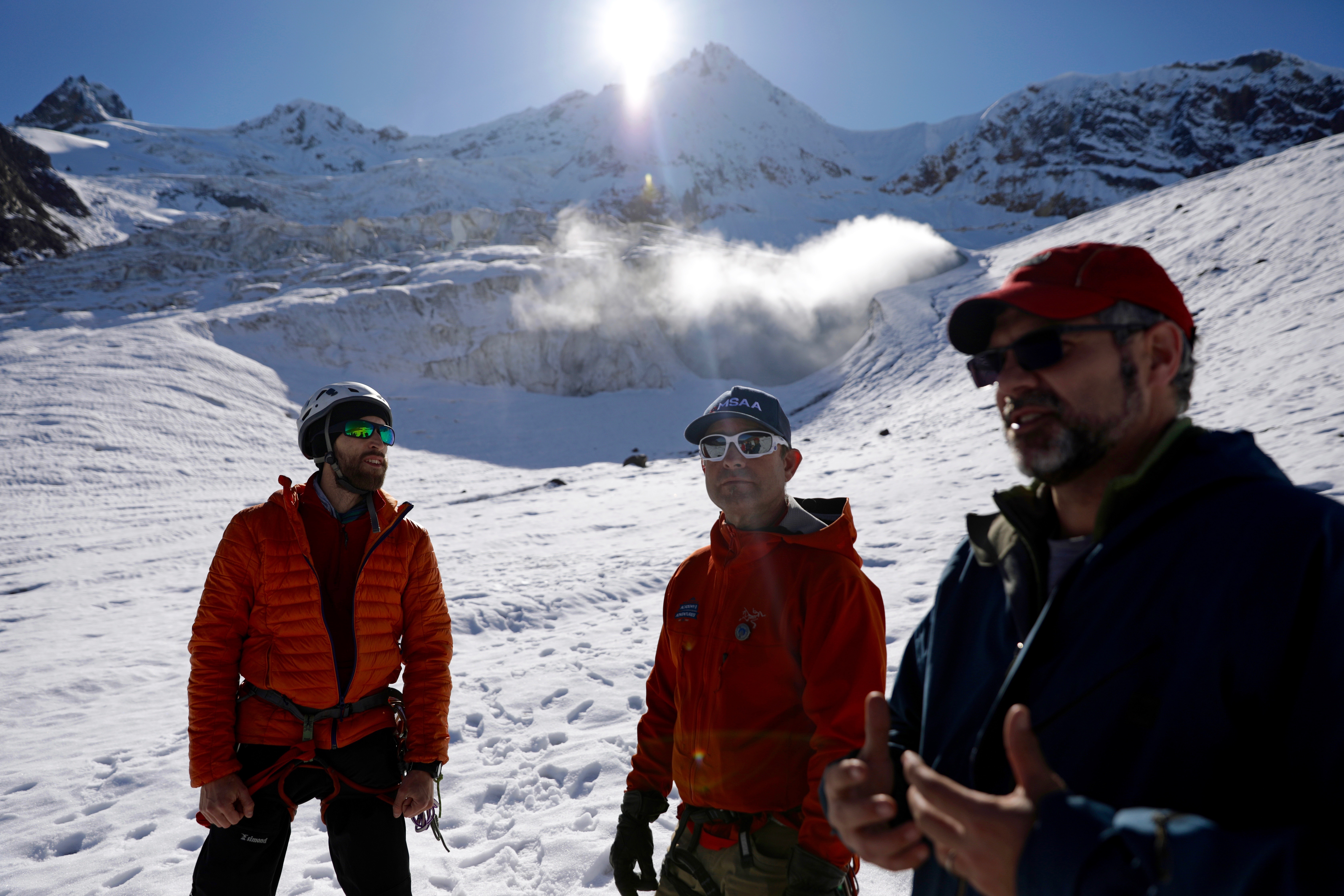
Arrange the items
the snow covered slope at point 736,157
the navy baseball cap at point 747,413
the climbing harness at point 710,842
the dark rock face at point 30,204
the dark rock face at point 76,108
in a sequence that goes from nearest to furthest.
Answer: the climbing harness at point 710,842 < the navy baseball cap at point 747,413 < the dark rock face at point 30,204 < the snow covered slope at point 736,157 < the dark rock face at point 76,108

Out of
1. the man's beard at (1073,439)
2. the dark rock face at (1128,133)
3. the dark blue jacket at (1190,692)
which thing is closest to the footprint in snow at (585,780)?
the dark blue jacket at (1190,692)

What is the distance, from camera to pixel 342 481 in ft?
9.93

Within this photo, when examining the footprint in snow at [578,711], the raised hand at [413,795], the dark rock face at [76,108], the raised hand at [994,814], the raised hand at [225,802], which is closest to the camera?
the raised hand at [994,814]

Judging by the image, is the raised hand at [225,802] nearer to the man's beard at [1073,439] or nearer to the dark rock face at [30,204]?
the man's beard at [1073,439]

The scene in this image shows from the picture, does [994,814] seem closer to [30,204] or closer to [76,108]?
[30,204]

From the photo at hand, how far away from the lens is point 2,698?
6.29 metres

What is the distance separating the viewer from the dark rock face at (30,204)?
146 ft

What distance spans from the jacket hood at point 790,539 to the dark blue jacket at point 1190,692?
88cm

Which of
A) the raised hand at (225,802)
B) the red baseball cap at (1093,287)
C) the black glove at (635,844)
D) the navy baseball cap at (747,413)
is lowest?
the black glove at (635,844)

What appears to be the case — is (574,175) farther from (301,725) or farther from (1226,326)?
(301,725)

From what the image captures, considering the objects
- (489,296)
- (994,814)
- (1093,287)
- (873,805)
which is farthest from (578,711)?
(489,296)

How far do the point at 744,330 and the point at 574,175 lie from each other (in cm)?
6350

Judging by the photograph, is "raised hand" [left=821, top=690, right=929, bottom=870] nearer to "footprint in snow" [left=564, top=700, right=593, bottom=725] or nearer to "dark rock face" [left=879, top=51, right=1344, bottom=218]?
"footprint in snow" [left=564, top=700, right=593, bottom=725]

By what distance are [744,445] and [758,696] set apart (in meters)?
0.95
